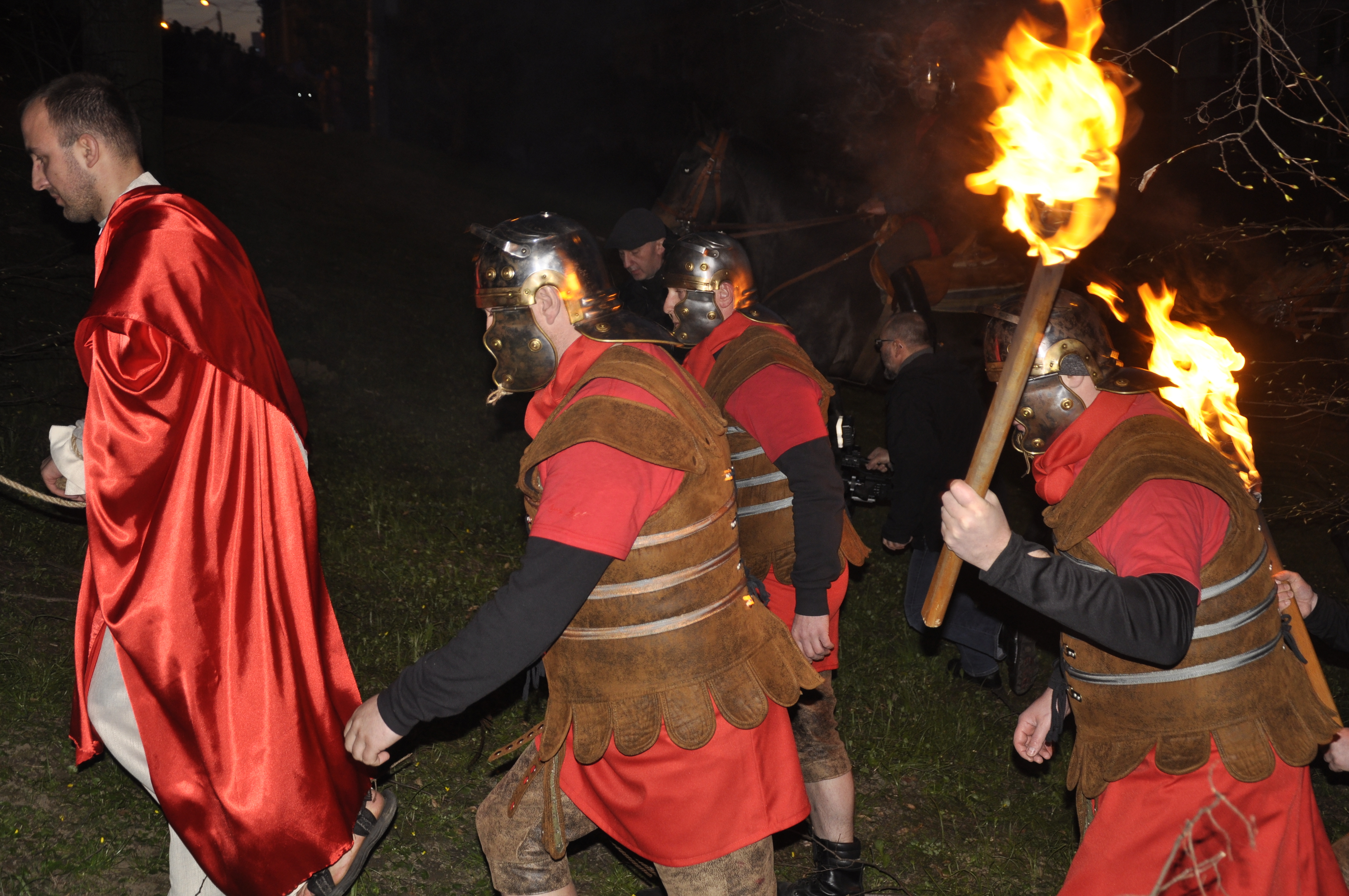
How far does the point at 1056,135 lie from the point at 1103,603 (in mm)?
1023

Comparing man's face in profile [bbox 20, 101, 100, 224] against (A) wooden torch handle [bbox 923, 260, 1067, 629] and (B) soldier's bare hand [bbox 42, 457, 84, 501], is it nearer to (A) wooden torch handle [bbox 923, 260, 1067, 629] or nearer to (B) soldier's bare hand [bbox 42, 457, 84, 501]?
(B) soldier's bare hand [bbox 42, 457, 84, 501]

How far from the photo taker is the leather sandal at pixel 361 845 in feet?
10.1

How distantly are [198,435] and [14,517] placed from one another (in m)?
3.85

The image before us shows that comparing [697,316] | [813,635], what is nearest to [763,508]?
[813,635]

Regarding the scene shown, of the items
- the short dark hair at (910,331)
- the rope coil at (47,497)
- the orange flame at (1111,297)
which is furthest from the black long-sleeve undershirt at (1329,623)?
the rope coil at (47,497)

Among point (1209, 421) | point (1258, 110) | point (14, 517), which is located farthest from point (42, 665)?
point (1258, 110)

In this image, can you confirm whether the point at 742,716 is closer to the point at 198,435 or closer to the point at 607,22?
the point at 198,435

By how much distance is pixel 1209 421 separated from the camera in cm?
348

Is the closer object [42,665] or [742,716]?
[742,716]

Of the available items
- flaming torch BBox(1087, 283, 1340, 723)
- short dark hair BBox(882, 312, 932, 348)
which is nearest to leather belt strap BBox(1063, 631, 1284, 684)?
flaming torch BBox(1087, 283, 1340, 723)

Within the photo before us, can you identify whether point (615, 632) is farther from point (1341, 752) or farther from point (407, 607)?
point (407, 607)

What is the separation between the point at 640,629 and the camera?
8.02ft

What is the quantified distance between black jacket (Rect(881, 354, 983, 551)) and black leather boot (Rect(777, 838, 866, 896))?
2.20 meters

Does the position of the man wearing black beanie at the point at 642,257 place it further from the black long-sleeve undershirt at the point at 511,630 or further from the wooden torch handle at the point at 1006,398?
the wooden torch handle at the point at 1006,398
